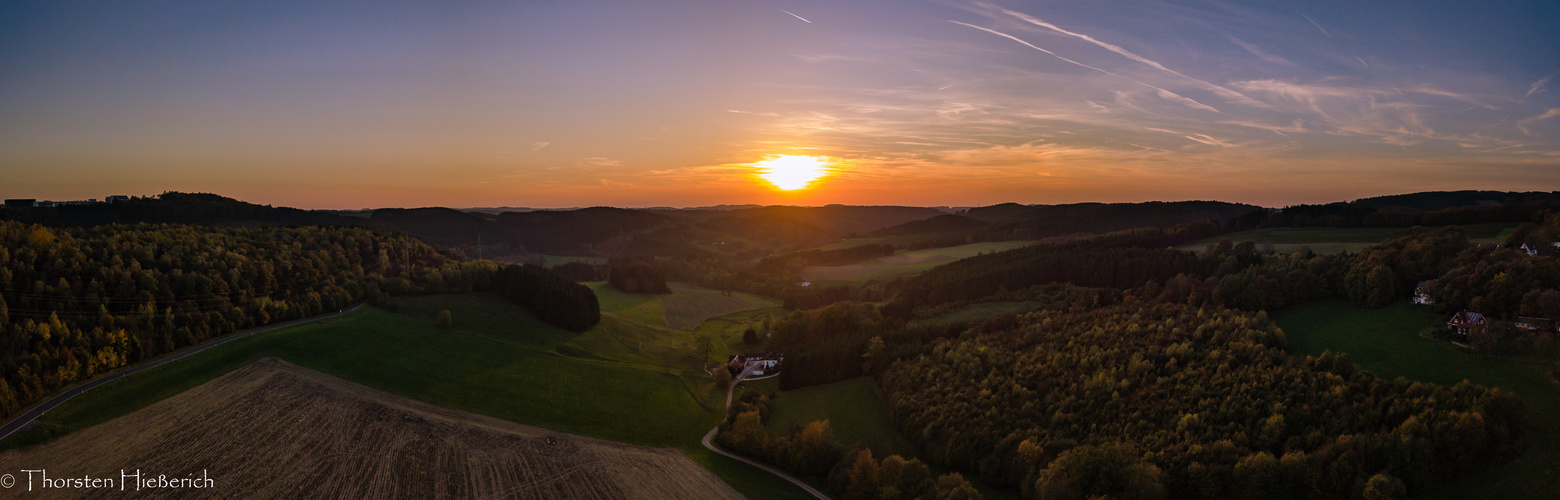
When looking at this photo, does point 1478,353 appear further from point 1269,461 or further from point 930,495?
point 930,495

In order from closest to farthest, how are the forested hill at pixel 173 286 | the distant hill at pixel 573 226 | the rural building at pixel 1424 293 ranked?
the forested hill at pixel 173 286, the rural building at pixel 1424 293, the distant hill at pixel 573 226

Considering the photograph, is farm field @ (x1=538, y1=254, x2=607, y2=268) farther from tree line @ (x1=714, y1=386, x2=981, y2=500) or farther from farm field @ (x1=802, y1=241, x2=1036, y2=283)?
tree line @ (x1=714, y1=386, x2=981, y2=500)

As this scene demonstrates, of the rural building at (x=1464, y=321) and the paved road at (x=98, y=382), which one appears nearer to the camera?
the paved road at (x=98, y=382)

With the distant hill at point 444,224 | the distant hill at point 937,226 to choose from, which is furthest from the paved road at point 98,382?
the distant hill at point 937,226

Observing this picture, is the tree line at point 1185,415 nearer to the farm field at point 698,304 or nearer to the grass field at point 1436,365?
the grass field at point 1436,365

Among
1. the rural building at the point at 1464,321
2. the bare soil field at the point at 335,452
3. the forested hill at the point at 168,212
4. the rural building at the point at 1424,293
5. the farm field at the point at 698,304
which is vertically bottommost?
the farm field at the point at 698,304

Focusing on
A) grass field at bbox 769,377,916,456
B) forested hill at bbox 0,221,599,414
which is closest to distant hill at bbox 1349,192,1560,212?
grass field at bbox 769,377,916,456
